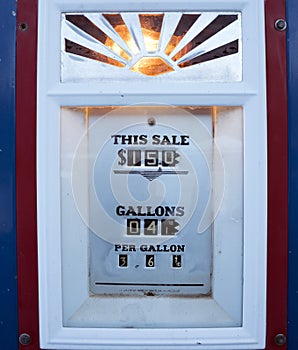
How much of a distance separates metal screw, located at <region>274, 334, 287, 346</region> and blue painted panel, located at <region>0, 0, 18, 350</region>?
76cm

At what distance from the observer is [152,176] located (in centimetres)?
133

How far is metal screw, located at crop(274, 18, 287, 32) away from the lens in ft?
4.28

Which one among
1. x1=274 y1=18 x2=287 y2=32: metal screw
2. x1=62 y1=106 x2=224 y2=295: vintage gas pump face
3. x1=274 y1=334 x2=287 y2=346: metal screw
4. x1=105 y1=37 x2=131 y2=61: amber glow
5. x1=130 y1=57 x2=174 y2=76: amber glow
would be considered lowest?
x1=274 y1=334 x2=287 y2=346: metal screw

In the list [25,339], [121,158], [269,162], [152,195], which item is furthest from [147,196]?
[25,339]

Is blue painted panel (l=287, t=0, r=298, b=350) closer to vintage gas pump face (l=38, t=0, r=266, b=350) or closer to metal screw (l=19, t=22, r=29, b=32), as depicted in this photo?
vintage gas pump face (l=38, t=0, r=266, b=350)

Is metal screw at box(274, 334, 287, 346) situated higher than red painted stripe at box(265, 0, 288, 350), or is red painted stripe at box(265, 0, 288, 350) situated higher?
red painted stripe at box(265, 0, 288, 350)

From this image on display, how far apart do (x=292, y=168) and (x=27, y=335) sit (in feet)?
2.97

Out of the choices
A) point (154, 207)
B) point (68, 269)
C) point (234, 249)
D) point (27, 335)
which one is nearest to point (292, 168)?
point (234, 249)

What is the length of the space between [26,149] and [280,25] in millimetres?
803

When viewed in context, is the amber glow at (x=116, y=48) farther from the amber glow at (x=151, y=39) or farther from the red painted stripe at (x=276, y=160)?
the red painted stripe at (x=276, y=160)

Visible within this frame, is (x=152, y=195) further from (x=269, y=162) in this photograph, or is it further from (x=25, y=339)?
(x=25, y=339)

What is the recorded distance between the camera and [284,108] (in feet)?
4.26

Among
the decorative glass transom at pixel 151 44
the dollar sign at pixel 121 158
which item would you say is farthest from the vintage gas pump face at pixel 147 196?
the decorative glass transom at pixel 151 44

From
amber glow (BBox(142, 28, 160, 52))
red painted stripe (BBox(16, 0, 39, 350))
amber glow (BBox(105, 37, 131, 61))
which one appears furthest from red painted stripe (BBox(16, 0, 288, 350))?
amber glow (BBox(142, 28, 160, 52))
